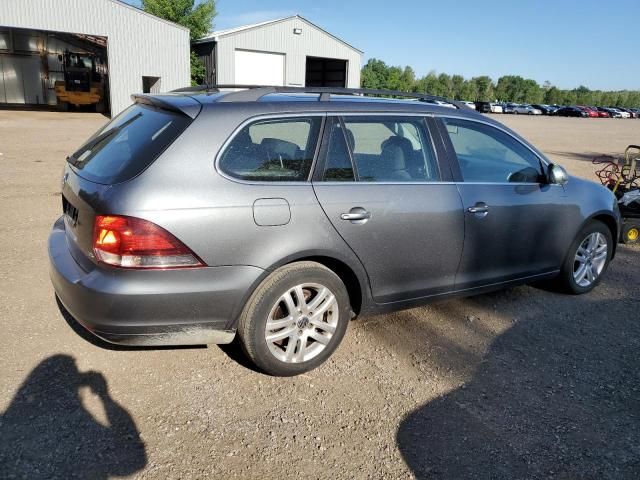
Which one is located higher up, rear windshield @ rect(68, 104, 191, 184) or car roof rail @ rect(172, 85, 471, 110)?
car roof rail @ rect(172, 85, 471, 110)

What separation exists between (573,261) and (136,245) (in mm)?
3728

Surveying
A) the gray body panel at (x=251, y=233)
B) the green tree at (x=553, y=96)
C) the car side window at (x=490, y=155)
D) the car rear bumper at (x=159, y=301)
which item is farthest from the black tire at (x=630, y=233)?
the green tree at (x=553, y=96)

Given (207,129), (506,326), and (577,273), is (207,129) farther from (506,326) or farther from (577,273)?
(577,273)

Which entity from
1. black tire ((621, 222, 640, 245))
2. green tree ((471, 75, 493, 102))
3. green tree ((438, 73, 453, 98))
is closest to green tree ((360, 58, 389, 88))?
green tree ((438, 73, 453, 98))

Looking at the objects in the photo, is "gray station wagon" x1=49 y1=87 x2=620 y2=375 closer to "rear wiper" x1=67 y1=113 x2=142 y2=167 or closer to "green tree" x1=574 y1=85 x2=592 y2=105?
"rear wiper" x1=67 y1=113 x2=142 y2=167

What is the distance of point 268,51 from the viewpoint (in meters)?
30.7

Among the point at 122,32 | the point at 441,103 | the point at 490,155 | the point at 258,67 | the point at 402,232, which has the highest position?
the point at 122,32

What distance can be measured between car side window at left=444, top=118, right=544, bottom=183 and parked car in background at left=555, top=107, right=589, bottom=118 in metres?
68.1

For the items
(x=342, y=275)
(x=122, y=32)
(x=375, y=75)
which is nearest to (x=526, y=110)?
(x=375, y=75)

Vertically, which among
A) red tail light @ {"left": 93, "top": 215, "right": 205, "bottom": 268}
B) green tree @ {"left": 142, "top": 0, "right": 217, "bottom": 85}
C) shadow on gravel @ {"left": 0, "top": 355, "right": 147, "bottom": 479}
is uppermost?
green tree @ {"left": 142, "top": 0, "right": 217, "bottom": 85}

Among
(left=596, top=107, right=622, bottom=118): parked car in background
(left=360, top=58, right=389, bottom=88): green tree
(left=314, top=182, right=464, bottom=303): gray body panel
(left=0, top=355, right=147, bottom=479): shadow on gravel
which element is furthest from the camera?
(left=360, top=58, right=389, bottom=88): green tree

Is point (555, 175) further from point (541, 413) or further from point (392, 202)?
point (541, 413)

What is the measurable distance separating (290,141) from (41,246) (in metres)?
3.53

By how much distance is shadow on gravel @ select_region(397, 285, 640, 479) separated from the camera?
2.65 meters
